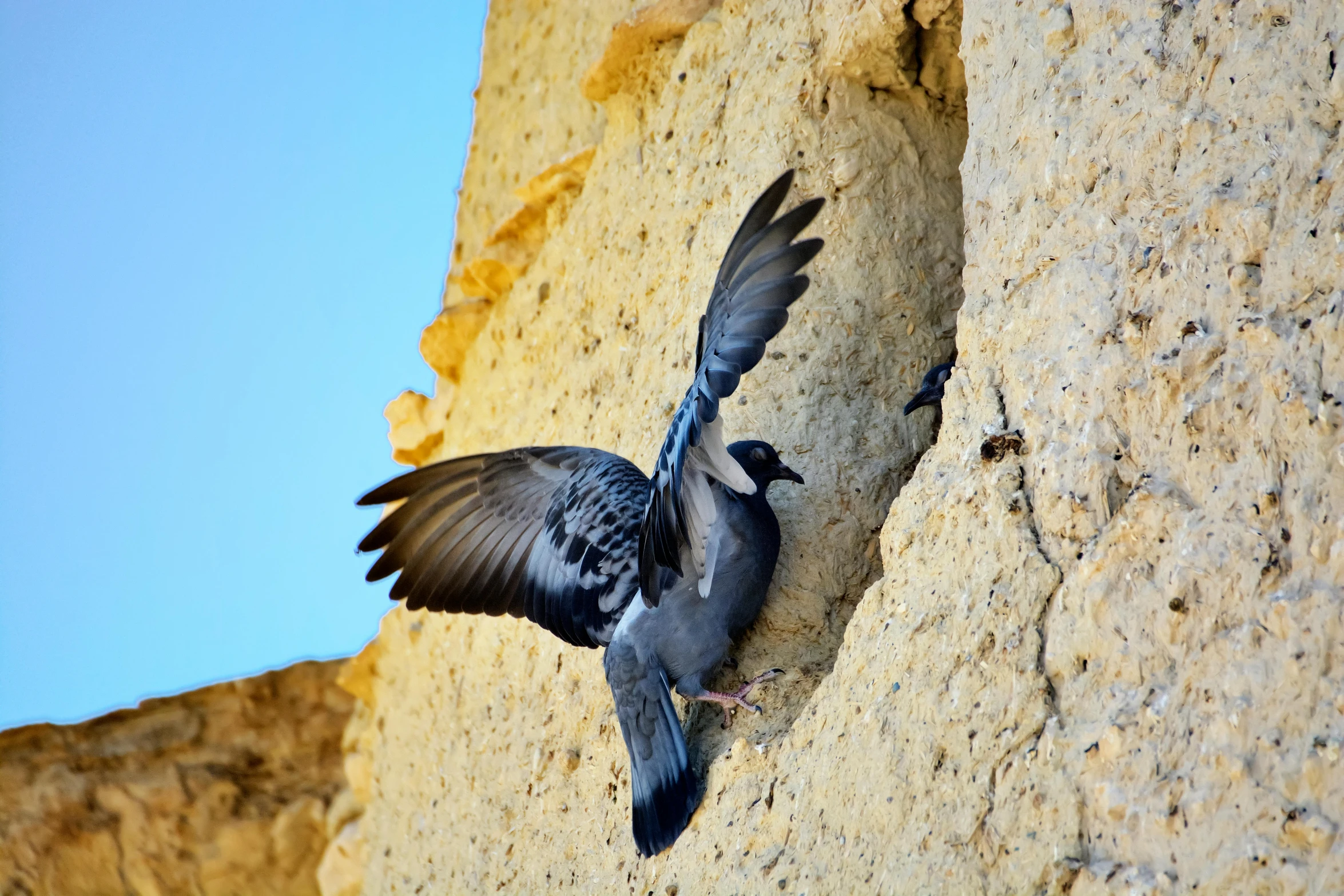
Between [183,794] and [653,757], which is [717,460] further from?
[183,794]

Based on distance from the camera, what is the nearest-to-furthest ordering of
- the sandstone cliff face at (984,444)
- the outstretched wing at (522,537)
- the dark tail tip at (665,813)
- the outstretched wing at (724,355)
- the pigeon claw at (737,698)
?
1. the sandstone cliff face at (984,444)
2. the outstretched wing at (724,355)
3. the dark tail tip at (665,813)
4. the pigeon claw at (737,698)
5. the outstretched wing at (522,537)

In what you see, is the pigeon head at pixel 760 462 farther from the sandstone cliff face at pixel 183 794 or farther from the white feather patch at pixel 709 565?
the sandstone cliff face at pixel 183 794

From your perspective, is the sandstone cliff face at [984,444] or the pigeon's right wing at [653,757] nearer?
the sandstone cliff face at [984,444]

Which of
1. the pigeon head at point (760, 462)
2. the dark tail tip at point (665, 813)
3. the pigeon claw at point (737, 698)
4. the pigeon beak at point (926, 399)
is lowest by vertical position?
the dark tail tip at point (665, 813)

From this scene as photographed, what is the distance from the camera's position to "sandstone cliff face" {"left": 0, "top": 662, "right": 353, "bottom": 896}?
6.41 meters

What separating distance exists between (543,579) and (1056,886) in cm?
215

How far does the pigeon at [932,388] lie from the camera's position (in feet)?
12.6

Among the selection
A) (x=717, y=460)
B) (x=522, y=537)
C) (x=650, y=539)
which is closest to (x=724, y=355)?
(x=717, y=460)

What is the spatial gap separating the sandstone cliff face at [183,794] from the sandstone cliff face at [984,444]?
1514 millimetres

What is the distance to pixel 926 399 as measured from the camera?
390cm

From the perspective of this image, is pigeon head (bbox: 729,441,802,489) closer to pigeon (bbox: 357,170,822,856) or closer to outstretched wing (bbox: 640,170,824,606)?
pigeon (bbox: 357,170,822,856)

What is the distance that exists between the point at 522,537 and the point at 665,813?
44.4 inches

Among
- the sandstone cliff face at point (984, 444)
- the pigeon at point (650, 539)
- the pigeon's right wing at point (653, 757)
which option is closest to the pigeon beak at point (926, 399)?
the sandstone cliff face at point (984, 444)

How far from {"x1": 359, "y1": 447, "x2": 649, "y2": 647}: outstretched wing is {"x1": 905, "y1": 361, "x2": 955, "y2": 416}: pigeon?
0.87 m
